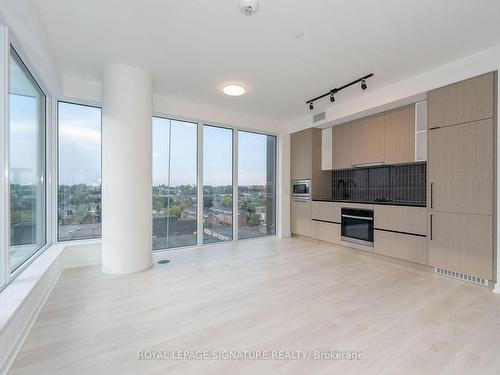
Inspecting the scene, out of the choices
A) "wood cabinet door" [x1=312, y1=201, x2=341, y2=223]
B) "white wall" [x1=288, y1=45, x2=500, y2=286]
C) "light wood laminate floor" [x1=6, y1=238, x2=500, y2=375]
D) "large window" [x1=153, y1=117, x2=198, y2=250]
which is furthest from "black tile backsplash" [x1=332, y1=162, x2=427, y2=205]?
"large window" [x1=153, y1=117, x2=198, y2=250]

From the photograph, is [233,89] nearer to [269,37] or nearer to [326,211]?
[269,37]

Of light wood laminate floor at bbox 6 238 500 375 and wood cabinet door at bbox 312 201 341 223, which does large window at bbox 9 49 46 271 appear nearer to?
light wood laminate floor at bbox 6 238 500 375

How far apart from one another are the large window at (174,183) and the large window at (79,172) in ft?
2.81

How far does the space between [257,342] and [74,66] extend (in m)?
3.84

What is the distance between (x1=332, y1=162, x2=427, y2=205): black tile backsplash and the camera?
3.91 m

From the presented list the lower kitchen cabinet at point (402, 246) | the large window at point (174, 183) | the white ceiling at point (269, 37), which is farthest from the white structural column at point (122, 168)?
the lower kitchen cabinet at point (402, 246)

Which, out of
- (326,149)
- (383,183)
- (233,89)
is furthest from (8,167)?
(383,183)

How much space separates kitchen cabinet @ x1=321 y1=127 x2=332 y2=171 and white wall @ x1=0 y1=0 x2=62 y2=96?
15.1 ft

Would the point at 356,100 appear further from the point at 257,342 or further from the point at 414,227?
the point at 257,342

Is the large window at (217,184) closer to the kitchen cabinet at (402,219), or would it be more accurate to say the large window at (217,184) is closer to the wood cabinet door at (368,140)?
the wood cabinet door at (368,140)

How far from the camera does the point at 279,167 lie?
18.4 ft

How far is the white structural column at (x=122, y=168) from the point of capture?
3.07 m

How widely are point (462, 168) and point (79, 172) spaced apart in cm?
515

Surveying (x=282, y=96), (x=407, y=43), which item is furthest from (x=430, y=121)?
(x=282, y=96)
